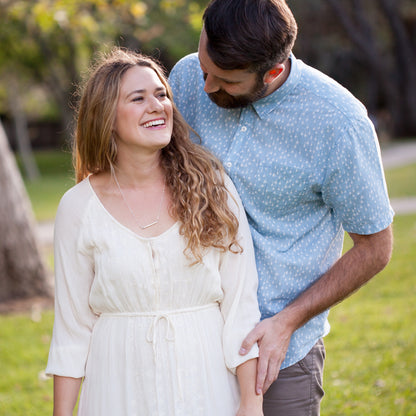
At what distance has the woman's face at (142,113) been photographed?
2633 mm

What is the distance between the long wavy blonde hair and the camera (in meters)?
2.58

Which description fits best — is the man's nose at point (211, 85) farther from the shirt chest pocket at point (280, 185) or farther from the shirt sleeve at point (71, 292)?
the shirt sleeve at point (71, 292)

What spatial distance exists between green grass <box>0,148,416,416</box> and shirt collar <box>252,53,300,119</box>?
6.19 ft

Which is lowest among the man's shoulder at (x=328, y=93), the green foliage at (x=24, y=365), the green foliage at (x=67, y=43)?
the green foliage at (x=24, y=365)

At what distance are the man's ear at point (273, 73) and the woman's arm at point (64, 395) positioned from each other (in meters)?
1.43

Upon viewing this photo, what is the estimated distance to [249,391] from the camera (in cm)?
255

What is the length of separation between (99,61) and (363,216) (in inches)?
52.3

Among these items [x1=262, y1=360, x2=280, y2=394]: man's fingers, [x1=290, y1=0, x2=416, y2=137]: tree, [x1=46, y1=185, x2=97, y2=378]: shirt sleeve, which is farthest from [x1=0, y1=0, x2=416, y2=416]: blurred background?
[x1=290, y1=0, x2=416, y2=137]: tree

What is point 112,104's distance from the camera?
8.64ft

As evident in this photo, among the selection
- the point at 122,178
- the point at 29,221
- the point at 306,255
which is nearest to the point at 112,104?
the point at 122,178

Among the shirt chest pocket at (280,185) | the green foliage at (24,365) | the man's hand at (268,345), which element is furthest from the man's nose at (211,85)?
the green foliage at (24,365)

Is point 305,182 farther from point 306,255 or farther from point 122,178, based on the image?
point 122,178

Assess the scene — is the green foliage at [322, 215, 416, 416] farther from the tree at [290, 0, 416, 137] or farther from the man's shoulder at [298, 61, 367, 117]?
the tree at [290, 0, 416, 137]

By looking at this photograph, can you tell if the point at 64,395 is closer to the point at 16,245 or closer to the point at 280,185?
the point at 280,185
